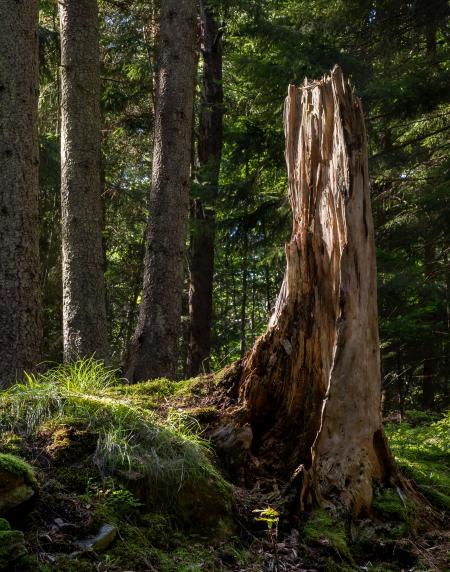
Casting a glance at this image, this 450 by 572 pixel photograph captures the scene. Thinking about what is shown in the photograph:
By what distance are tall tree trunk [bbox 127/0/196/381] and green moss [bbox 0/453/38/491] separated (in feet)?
15.2

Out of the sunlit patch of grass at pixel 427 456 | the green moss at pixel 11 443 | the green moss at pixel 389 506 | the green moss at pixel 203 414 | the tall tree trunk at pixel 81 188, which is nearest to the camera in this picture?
the green moss at pixel 11 443

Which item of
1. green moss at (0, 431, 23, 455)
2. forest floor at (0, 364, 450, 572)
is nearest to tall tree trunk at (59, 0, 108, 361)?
forest floor at (0, 364, 450, 572)

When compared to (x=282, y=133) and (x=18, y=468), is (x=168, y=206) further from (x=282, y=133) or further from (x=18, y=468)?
(x=18, y=468)

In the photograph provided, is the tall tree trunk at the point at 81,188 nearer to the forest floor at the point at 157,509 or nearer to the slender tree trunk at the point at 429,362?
the forest floor at the point at 157,509

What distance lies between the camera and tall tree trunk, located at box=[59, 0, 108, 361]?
293 inches

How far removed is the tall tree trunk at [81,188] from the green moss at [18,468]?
4.27 metres

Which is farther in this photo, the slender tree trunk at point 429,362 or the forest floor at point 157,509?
the slender tree trunk at point 429,362

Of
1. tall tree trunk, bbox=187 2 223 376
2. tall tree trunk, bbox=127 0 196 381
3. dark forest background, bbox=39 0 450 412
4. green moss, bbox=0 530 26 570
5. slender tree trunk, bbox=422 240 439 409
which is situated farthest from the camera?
slender tree trunk, bbox=422 240 439 409

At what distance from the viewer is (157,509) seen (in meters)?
3.70

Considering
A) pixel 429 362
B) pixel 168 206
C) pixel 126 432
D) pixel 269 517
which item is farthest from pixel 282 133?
pixel 269 517

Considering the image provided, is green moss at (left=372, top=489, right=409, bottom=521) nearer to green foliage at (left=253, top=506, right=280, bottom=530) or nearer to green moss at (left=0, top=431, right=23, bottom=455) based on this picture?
green foliage at (left=253, top=506, right=280, bottom=530)

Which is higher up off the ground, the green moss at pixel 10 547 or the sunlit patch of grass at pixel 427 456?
the green moss at pixel 10 547

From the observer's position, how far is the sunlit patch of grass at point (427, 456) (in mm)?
5106

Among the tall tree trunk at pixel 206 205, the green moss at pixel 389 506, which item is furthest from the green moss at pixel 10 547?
the tall tree trunk at pixel 206 205
